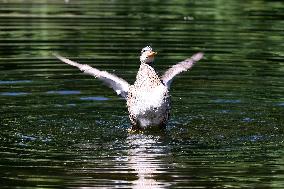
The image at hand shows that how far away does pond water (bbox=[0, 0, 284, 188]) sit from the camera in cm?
1038

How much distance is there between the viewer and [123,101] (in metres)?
15.1

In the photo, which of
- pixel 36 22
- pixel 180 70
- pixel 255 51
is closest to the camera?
pixel 180 70

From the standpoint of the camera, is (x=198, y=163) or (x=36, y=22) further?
(x=36, y=22)

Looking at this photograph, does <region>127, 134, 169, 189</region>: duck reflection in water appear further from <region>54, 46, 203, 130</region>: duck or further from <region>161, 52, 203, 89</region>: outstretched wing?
<region>161, 52, 203, 89</region>: outstretched wing

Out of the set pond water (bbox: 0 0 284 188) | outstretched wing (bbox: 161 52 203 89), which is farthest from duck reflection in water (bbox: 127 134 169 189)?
outstretched wing (bbox: 161 52 203 89)

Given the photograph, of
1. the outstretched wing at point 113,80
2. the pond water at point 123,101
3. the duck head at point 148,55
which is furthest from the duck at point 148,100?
the outstretched wing at point 113,80

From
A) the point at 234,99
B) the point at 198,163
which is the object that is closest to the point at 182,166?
the point at 198,163

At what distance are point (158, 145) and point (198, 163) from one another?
1.23 meters

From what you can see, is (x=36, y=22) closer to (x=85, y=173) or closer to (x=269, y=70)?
(x=269, y=70)

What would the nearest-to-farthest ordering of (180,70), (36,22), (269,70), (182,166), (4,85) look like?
(182,166) < (180,70) < (4,85) < (269,70) < (36,22)

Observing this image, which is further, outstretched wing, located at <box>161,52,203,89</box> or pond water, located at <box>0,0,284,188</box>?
outstretched wing, located at <box>161,52,203,89</box>

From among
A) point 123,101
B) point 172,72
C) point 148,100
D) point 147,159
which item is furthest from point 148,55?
point 123,101

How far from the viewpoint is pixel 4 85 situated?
15.8 m

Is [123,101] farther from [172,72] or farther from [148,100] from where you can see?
[148,100]
